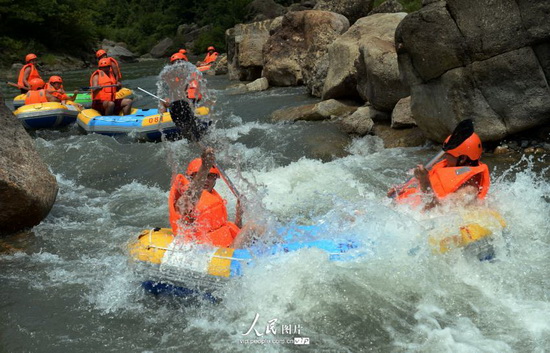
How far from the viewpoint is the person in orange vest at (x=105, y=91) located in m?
11.2

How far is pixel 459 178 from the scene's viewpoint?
15.1 ft

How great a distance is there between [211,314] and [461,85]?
5.12 meters

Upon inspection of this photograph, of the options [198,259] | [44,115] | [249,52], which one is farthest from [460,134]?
[249,52]

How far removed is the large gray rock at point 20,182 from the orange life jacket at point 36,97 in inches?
237

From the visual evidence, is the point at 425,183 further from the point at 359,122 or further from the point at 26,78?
the point at 26,78

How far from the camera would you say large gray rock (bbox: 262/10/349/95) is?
14.0 meters

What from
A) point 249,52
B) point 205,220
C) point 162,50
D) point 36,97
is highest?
point 205,220

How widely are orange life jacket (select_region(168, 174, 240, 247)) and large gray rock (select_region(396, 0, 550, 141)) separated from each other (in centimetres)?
443

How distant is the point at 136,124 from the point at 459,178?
7.29 meters

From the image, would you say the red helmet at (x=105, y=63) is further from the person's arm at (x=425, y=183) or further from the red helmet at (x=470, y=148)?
the red helmet at (x=470, y=148)

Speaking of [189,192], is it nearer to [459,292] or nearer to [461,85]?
[459,292]

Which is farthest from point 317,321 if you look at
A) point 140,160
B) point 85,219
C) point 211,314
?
point 140,160

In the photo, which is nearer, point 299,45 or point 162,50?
point 299,45

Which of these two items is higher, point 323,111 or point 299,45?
point 299,45
